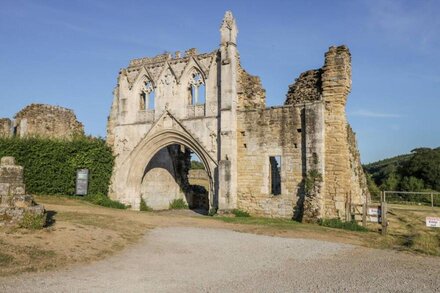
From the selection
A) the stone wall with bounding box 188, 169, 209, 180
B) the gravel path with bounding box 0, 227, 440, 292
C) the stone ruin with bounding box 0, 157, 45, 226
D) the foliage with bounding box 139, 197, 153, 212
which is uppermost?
the stone wall with bounding box 188, 169, 209, 180

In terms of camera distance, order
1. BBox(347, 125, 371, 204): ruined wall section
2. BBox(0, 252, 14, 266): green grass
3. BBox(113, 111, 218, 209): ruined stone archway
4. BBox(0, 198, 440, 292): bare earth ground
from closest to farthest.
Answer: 1. BBox(0, 198, 440, 292): bare earth ground
2. BBox(0, 252, 14, 266): green grass
3. BBox(347, 125, 371, 204): ruined wall section
4. BBox(113, 111, 218, 209): ruined stone archway

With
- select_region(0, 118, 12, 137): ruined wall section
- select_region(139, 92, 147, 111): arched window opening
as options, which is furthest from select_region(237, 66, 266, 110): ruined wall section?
select_region(0, 118, 12, 137): ruined wall section

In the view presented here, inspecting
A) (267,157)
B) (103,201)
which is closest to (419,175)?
(267,157)

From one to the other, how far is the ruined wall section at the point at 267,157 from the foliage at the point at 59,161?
7309 mm

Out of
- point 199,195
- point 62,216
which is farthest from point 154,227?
point 199,195

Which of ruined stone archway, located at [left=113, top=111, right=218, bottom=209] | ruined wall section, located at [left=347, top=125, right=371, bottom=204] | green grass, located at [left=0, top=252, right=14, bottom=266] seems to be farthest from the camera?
ruined stone archway, located at [left=113, top=111, right=218, bottom=209]

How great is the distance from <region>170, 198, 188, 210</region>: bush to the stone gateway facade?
1372mm

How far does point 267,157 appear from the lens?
1680 cm

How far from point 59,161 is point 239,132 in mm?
8901

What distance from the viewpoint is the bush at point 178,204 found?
22.4m

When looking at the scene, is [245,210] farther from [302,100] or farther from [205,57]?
[205,57]

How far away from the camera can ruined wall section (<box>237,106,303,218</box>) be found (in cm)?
1622

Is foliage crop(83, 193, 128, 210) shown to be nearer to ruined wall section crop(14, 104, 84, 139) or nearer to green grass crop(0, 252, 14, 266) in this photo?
ruined wall section crop(14, 104, 84, 139)

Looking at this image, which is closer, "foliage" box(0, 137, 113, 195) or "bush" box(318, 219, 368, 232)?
"bush" box(318, 219, 368, 232)
